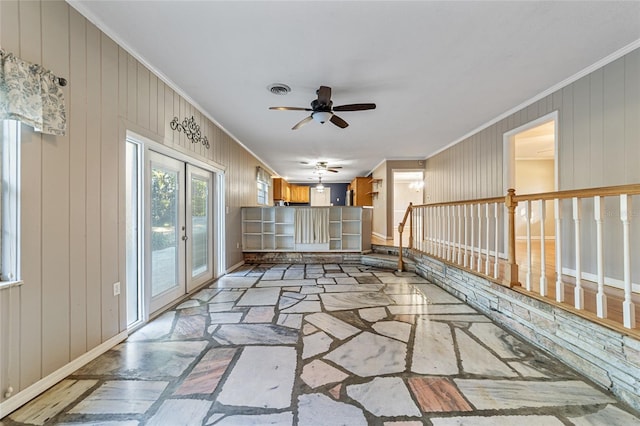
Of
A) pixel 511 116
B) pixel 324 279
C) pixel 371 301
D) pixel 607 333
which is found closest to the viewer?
pixel 607 333

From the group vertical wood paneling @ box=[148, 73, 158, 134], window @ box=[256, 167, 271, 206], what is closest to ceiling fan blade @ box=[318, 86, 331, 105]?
vertical wood paneling @ box=[148, 73, 158, 134]

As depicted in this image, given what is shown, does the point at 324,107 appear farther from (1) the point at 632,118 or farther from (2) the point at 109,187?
(1) the point at 632,118

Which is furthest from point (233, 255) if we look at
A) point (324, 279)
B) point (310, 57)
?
point (310, 57)

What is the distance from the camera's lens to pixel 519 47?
2361mm

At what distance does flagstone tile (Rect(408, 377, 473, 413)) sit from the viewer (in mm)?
1552

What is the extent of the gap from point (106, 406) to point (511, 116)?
223 inches

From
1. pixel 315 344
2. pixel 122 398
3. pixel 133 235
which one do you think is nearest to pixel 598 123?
pixel 315 344

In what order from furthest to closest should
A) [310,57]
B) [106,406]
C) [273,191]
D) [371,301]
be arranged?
Result: 1. [273,191]
2. [371,301]
3. [310,57]
4. [106,406]

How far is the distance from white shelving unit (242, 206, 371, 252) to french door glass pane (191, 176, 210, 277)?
1.61m

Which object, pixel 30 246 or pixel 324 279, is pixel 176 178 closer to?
pixel 30 246

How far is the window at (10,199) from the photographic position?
1.57 m

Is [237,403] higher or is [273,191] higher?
[273,191]

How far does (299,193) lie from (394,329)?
375 inches

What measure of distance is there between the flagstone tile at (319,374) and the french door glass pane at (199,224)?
2713 mm
